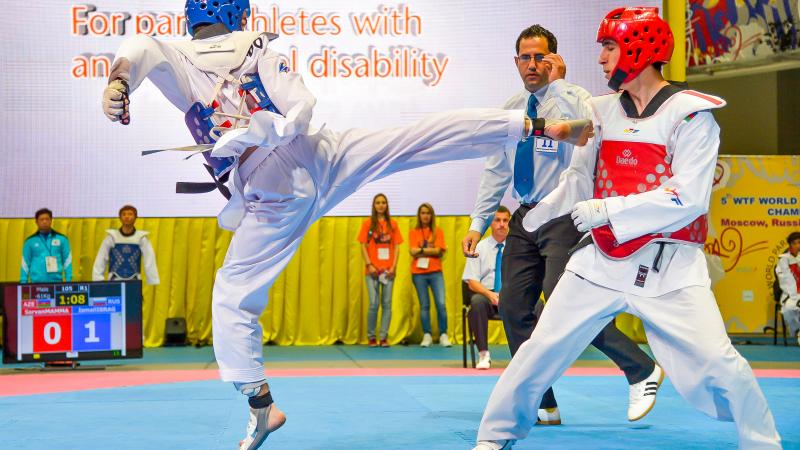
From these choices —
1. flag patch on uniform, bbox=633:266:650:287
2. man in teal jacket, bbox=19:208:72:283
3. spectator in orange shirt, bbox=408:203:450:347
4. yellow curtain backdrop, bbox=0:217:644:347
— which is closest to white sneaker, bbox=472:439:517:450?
flag patch on uniform, bbox=633:266:650:287

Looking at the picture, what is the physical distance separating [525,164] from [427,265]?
5.97 m

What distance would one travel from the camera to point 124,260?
10.4m

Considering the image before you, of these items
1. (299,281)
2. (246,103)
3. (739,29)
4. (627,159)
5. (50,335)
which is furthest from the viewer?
(739,29)

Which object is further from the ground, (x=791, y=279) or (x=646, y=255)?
(x=646, y=255)

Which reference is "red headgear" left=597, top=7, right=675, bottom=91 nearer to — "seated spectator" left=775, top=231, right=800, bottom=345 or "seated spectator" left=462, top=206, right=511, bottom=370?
"seated spectator" left=462, top=206, right=511, bottom=370

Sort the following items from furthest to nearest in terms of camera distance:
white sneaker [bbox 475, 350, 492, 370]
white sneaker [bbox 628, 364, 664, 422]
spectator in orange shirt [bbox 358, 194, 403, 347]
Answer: spectator in orange shirt [bbox 358, 194, 403, 347] < white sneaker [bbox 475, 350, 492, 370] < white sneaker [bbox 628, 364, 664, 422]

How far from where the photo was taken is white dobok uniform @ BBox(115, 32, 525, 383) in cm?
391

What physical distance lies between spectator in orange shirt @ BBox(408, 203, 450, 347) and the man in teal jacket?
3947mm

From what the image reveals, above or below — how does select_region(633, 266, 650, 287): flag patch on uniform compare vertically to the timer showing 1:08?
above

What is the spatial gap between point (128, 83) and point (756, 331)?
417 inches

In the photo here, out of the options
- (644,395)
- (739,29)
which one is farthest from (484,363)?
(739,29)

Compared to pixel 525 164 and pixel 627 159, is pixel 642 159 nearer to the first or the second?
pixel 627 159

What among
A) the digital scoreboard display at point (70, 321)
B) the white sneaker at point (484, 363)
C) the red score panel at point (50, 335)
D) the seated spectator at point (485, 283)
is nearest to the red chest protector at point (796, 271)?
the seated spectator at point (485, 283)

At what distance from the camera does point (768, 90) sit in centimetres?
1605
